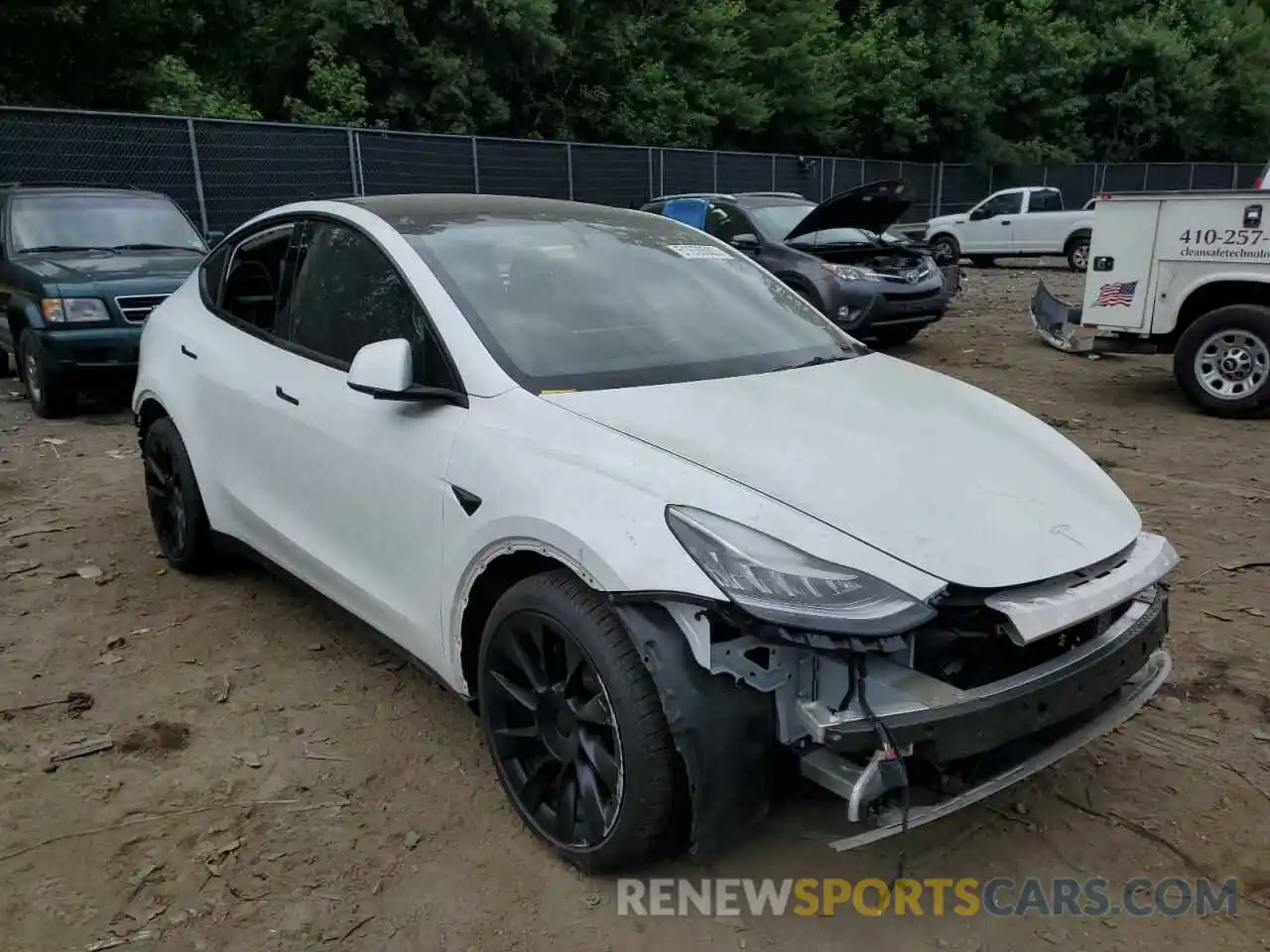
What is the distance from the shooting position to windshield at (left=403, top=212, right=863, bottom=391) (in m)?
2.95

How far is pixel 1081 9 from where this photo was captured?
36.9 metres

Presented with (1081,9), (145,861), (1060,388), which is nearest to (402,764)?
(145,861)

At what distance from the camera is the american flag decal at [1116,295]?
7.44m

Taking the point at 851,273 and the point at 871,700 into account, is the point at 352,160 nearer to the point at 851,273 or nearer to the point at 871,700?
the point at 851,273

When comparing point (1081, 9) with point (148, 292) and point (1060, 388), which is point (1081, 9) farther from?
point (148, 292)

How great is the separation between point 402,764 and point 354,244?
1.70 meters

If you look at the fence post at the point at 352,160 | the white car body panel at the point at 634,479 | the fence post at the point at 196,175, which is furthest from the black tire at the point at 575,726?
the fence post at the point at 352,160

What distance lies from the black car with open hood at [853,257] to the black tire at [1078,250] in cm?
1047

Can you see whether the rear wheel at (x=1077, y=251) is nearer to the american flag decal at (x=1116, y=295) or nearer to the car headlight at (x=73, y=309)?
the american flag decal at (x=1116, y=295)

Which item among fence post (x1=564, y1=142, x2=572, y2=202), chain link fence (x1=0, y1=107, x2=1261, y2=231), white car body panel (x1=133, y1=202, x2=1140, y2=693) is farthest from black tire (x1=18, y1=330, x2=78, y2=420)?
fence post (x1=564, y1=142, x2=572, y2=202)

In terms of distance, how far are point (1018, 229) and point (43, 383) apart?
19091mm

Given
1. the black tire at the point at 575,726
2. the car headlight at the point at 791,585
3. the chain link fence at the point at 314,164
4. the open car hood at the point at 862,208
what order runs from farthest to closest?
the chain link fence at the point at 314,164, the open car hood at the point at 862,208, the black tire at the point at 575,726, the car headlight at the point at 791,585

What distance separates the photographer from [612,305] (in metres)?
3.25

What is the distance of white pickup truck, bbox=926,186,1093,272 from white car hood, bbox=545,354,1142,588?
1938 cm
